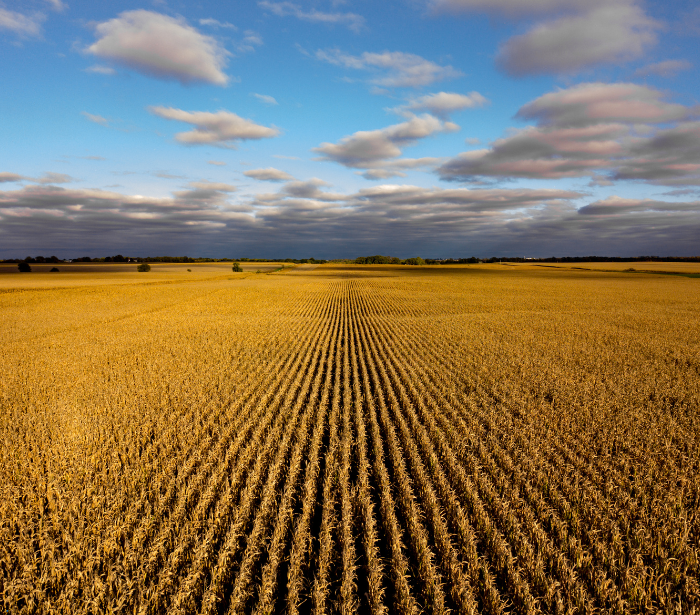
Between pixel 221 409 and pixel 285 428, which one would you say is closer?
pixel 285 428

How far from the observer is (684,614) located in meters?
3.87

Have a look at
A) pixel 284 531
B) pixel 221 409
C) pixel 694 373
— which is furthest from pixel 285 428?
pixel 694 373

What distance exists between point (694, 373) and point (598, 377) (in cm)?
411

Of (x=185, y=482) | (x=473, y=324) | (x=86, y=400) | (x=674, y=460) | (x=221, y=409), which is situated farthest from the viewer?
(x=473, y=324)

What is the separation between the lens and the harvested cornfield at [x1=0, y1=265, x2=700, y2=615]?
13.4 ft

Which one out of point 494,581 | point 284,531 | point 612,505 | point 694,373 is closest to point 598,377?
point 694,373

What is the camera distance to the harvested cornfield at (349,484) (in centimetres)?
409

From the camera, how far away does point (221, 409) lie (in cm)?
920

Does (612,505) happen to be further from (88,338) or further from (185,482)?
(88,338)

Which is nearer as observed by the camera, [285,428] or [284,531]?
[284,531]

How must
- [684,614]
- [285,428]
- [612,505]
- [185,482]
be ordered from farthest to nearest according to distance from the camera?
1. [285,428]
2. [185,482]
3. [612,505]
4. [684,614]

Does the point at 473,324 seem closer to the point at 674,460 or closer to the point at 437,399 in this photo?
the point at 437,399

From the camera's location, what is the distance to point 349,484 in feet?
19.9

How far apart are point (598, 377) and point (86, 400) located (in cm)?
1610
